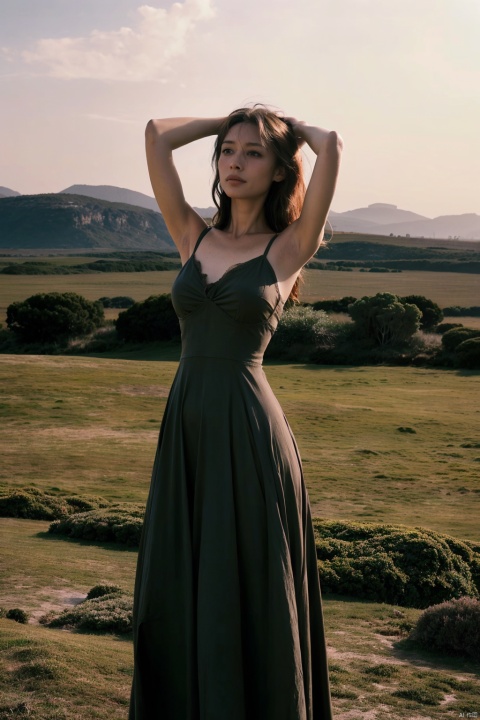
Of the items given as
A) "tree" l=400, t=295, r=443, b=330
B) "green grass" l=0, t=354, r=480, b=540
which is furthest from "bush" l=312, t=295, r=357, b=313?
"green grass" l=0, t=354, r=480, b=540

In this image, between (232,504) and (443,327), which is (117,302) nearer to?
(443,327)

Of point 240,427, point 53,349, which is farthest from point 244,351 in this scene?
point 53,349

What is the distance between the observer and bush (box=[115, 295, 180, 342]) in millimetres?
50812

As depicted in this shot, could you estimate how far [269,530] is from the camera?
132 inches

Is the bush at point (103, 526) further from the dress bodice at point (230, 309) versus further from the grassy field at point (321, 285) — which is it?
the grassy field at point (321, 285)

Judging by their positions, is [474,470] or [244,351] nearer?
[244,351]

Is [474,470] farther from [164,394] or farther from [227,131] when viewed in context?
[227,131]

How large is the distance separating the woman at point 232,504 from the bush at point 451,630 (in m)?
3.57

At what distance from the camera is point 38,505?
45.8 ft

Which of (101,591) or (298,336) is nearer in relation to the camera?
(101,591)

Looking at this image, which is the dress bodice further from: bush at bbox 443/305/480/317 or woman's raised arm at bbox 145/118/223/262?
bush at bbox 443/305/480/317

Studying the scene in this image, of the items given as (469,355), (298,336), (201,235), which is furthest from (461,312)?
(201,235)

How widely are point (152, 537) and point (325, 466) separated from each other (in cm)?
1773

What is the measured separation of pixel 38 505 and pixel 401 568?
6.37 m
